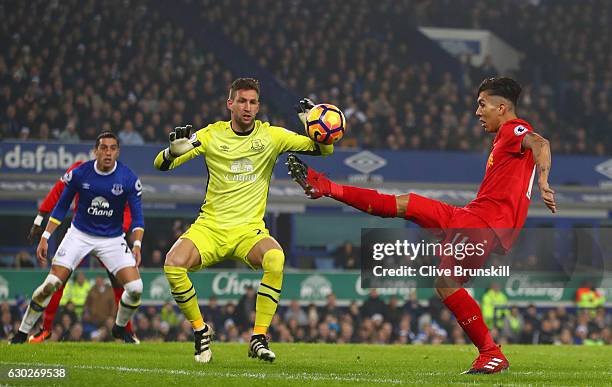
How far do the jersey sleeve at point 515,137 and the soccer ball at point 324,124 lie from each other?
1431mm

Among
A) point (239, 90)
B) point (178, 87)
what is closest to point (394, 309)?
point (178, 87)

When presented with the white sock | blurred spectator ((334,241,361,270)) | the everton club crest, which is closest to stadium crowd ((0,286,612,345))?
blurred spectator ((334,241,361,270))

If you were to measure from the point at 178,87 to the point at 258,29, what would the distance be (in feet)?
14.4

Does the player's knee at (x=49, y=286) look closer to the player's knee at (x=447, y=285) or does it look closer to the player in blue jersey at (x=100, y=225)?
the player in blue jersey at (x=100, y=225)

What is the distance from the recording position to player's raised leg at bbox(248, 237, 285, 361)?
912 cm

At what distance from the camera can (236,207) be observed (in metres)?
9.49

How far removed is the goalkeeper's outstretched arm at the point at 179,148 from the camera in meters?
9.03

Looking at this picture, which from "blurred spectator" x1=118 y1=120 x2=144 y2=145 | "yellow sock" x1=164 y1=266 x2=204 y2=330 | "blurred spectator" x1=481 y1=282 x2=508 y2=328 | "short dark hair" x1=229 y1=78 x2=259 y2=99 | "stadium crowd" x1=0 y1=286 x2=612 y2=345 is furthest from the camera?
"blurred spectator" x1=118 y1=120 x2=144 y2=145

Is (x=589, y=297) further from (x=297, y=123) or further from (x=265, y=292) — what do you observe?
(x=265, y=292)

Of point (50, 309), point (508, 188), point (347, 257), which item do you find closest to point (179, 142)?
point (508, 188)

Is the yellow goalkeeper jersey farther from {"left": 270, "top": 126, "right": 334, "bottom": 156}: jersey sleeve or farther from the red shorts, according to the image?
the red shorts

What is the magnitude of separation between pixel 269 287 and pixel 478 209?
6.29ft

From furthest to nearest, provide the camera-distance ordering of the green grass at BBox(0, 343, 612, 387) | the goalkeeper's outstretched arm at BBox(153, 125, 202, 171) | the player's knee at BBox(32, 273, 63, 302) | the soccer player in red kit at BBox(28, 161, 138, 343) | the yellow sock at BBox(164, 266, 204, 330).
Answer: the soccer player in red kit at BBox(28, 161, 138, 343) < the player's knee at BBox(32, 273, 63, 302) < the yellow sock at BBox(164, 266, 204, 330) < the goalkeeper's outstretched arm at BBox(153, 125, 202, 171) < the green grass at BBox(0, 343, 612, 387)

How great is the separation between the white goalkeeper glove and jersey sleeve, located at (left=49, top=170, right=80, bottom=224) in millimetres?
2966
